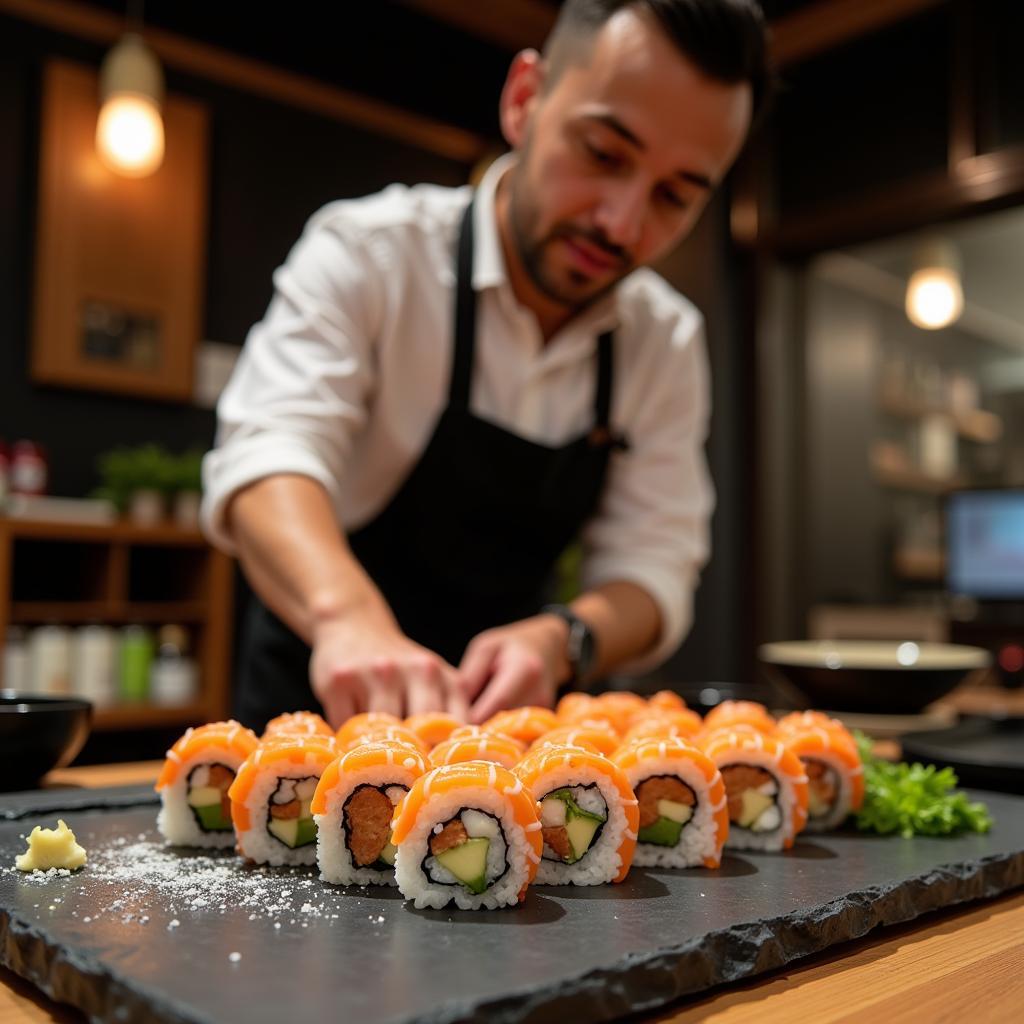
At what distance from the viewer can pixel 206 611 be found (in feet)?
13.8

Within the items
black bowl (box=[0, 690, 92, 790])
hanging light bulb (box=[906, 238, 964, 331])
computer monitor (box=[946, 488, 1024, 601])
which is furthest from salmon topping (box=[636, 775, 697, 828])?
hanging light bulb (box=[906, 238, 964, 331])

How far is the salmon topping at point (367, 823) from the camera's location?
0.85m

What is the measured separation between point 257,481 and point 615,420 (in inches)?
28.7

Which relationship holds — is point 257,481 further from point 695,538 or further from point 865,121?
point 865,121

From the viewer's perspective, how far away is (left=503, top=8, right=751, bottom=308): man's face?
1.49 m

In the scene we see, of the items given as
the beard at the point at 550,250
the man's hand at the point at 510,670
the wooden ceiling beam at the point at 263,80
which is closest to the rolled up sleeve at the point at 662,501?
the beard at the point at 550,250

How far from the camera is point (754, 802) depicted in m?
1.01

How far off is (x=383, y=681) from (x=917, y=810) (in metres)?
0.57

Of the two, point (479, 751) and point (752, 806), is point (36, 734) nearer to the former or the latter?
point (479, 751)

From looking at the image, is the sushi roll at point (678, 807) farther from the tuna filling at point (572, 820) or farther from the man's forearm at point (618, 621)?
the man's forearm at point (618, 621)

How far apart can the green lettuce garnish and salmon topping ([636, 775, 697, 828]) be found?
0.88ft

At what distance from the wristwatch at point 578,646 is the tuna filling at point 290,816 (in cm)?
77

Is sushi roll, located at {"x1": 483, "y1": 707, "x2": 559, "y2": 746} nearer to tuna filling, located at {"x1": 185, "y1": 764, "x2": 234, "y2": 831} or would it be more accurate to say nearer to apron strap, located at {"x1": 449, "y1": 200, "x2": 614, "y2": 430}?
tuna filling, located at {"x1": 185, "y1": 764, "x2": 234, "y2": 831}

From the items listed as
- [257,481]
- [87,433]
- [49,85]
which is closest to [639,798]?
[257,481]
